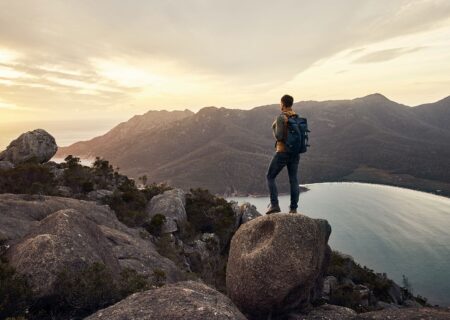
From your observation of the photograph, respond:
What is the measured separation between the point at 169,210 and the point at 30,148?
19793 millimetres

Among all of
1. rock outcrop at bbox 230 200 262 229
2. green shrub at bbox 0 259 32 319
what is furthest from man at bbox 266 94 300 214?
rock outcrop at bbox 230 200 262 229

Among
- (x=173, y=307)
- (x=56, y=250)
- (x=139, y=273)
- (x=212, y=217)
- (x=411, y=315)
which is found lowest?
(x=212, y=217)

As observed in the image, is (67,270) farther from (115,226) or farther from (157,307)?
(115,226)

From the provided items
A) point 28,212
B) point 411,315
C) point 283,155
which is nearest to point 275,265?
point 283,155

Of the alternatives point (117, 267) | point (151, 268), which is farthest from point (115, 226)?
point (117, 267)

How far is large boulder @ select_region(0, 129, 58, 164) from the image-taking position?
4100cm

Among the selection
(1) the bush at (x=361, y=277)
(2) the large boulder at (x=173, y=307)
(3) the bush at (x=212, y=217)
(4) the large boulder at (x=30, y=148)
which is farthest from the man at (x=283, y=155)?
(1) the bush at (x=361, y=277)

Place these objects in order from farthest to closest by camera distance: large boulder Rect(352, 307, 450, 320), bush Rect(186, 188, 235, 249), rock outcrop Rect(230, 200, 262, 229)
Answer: rock outcrop Rect(230, 200, 262, 229) < bush Rect(186, 188, 235, 249) < large boulder Rect(352, 307, 450, 320)

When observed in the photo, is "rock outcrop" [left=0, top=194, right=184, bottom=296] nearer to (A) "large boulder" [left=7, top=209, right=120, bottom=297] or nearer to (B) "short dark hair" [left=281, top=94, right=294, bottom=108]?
(A) "large boulder" [left=7, top=209, right=120, bottom=297]

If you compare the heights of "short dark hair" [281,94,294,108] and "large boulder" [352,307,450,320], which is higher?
"short dark hair" [281,94,294,108]

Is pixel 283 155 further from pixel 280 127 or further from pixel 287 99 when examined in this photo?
pixel 287 99

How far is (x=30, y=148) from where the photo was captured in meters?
41.3

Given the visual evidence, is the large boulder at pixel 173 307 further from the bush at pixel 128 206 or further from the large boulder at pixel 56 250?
the bush at pixel 128 206

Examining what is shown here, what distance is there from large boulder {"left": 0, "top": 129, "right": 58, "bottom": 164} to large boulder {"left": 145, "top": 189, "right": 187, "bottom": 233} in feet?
50.9
